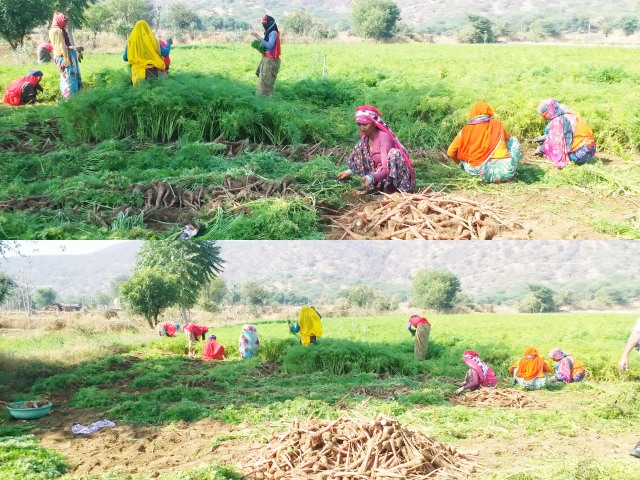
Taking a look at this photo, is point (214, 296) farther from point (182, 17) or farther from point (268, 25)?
point (182, 17)

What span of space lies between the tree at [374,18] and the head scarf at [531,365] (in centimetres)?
3877

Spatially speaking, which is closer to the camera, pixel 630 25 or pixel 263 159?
pixel 263 159

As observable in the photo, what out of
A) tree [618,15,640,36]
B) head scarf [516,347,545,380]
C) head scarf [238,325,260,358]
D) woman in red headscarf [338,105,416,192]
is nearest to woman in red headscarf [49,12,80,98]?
head scarf [238,325,260,358]

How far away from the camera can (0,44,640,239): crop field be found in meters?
7.95

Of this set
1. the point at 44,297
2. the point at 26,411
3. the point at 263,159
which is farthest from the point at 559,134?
the point at 44,297

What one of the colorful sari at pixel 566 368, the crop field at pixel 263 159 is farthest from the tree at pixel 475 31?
the colorful sari at pixel 566 368

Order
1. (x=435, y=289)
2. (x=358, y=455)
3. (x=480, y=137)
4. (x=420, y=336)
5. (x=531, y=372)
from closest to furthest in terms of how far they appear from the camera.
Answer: (x=358, y=455) → (x=480, y=137) → (x=531, y=372) → (x=420, y=336) → (x=435, y=289)

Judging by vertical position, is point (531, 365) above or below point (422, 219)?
below

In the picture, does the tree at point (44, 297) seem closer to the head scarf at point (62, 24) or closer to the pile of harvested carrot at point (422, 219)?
the head scarf at point (62, 24)

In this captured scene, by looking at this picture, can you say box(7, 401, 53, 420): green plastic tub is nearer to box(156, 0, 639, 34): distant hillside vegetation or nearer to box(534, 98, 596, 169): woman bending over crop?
box(534, 98, 596, 169): woman bending over crop

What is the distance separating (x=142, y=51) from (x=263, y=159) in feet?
13.2

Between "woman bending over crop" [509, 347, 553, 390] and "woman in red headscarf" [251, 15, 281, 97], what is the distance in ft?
20.1

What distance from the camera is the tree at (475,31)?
173ft

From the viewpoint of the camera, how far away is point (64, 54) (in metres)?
13.1
